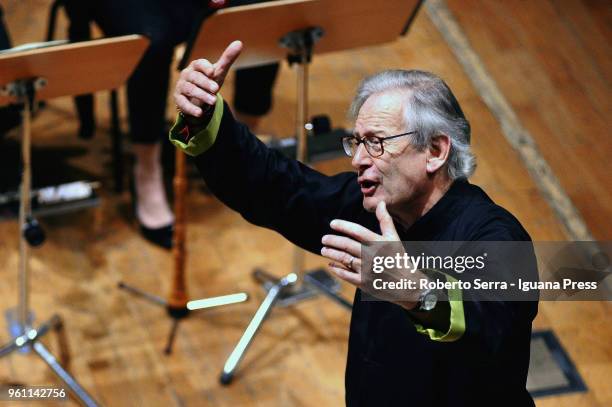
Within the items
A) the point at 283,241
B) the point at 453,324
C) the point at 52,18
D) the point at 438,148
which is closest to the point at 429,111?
the point at 438,148

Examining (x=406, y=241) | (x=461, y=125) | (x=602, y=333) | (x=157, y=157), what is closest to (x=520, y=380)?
(x=406, y=241)

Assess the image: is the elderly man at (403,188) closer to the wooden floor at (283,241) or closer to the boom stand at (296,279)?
the boom stand at (296,279)

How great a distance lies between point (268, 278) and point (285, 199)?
4.34 ft

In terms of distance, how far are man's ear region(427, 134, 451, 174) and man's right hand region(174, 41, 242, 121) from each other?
1.36 feet

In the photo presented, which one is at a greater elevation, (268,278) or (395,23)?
(395,23)

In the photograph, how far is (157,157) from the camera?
152 inches

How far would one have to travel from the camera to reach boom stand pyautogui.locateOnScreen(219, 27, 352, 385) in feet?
10.4

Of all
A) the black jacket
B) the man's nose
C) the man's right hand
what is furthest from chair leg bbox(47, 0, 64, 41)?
the man's nose

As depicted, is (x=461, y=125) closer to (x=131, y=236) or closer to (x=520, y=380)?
(x=520, y=380)

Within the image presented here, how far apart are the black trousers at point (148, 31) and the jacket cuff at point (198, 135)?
4.37ft

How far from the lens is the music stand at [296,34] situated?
9.85 feet

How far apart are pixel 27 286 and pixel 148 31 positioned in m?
0.91

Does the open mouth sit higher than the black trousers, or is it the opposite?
the open mouth

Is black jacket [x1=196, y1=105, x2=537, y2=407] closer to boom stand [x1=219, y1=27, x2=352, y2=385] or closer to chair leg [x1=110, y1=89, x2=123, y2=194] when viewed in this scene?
boom stand [x1=219, y1=27, x2=352, y2=385]
